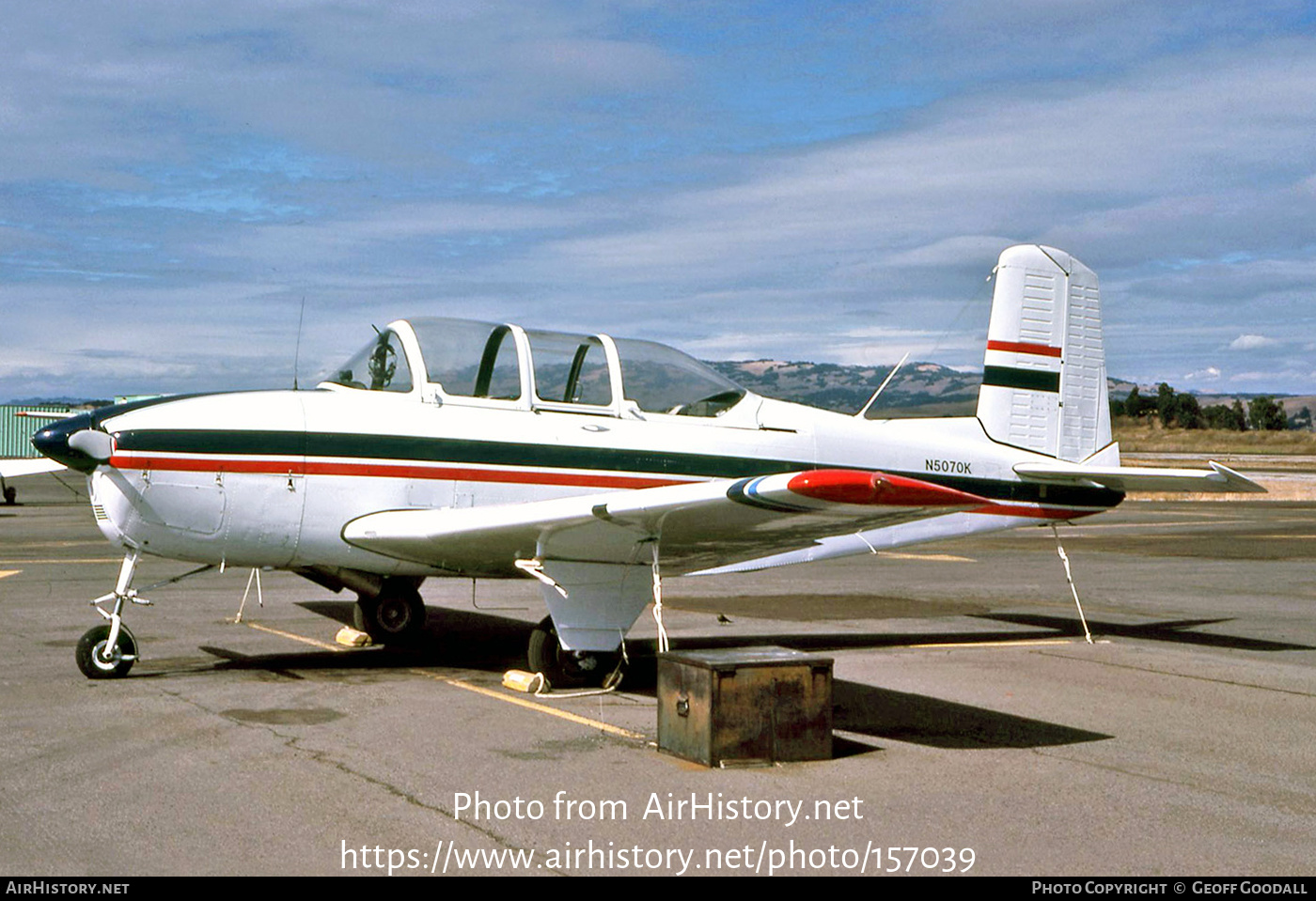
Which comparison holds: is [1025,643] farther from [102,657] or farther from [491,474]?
[102,657]

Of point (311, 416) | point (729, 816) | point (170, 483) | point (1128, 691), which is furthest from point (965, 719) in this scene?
point (170, 483)

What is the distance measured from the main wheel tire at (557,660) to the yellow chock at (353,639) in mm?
2492

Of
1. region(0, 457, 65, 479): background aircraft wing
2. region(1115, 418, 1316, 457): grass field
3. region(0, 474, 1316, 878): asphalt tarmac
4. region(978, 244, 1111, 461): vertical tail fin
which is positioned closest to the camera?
region(0, 474, 1316, 878): asphalt tarmac

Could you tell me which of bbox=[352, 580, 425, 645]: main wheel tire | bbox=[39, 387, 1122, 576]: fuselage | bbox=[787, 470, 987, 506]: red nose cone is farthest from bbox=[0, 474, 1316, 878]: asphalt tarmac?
bbox=[787, 470, 987, 506]: red nose cone

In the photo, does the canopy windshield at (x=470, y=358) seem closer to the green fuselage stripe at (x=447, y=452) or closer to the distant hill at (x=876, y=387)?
the green fuselage stripe at (x=447, y=452)

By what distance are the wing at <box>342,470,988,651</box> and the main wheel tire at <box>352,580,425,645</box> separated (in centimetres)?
168

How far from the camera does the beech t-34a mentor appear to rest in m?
7.59

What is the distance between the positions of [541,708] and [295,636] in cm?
394

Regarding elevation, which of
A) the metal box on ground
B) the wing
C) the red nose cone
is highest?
the red nose cone

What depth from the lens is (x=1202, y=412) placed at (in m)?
113

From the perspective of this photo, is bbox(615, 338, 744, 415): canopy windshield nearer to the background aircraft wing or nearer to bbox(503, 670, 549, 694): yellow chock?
bbox(503, 670, 549, 694): yellow chock

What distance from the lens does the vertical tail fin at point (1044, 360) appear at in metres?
11.3

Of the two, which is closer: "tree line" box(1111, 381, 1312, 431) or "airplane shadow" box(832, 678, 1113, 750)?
"airplane shadow" box(832, 678, 1113, 750)

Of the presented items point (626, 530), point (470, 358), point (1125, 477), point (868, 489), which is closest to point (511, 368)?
point (470, 358)
